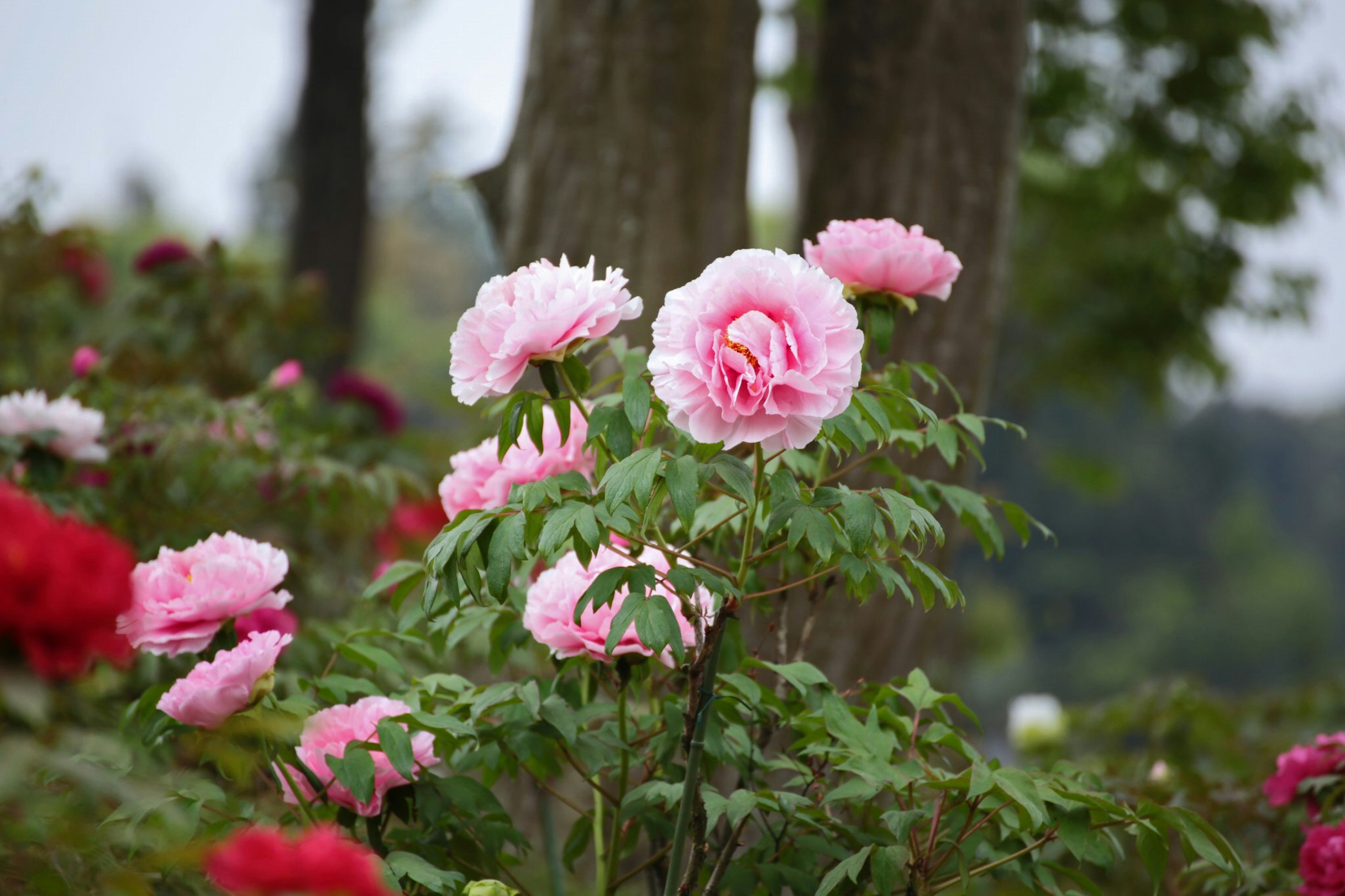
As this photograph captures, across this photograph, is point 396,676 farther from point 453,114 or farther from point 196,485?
point 453,114

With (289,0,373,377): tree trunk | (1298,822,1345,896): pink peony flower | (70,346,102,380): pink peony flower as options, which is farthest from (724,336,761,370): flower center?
(289,0,373,377): tree trunk

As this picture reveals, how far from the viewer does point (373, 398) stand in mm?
3883

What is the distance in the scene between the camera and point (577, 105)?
102 inches

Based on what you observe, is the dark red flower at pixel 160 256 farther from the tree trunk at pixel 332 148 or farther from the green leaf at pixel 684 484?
the green leaf at pixel 684 484

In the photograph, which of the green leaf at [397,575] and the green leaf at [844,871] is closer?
the green leaf at [844,871]

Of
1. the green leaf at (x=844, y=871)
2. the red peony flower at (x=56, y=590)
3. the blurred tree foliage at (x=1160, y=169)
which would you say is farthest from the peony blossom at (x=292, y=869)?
the blurred tree foliage at (x=1160, y=169)

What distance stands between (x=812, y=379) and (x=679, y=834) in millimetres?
480

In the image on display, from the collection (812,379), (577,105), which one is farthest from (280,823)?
(577,105)

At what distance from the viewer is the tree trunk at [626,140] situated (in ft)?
8.35

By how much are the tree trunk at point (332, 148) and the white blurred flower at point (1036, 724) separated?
3458 mm

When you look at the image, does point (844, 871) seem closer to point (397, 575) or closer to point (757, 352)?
point (757, 352)

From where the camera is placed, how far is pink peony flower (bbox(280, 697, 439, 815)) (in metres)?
1.20

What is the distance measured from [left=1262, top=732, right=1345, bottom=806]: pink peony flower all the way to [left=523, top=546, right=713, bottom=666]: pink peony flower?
1.06 m

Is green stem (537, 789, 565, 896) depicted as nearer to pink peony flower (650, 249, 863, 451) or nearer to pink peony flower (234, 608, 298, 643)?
pink peony flower (234, 608, 298, 643)
